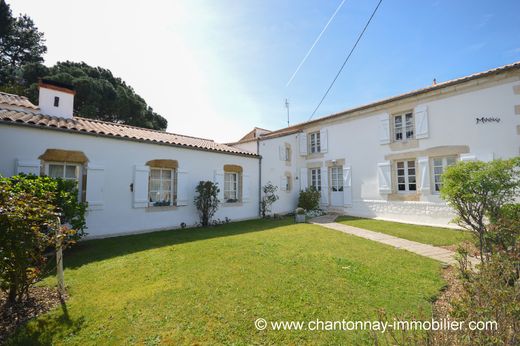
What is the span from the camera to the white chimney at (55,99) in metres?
7.95

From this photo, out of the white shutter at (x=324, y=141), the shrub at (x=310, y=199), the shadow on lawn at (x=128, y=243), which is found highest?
the white shutter at (x=324, y=141)

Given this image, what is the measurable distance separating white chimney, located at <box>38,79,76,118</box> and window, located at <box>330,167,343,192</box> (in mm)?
12818

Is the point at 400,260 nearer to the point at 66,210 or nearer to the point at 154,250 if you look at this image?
the point at 154,250

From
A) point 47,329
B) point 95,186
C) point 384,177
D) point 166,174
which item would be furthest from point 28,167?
point 384,177

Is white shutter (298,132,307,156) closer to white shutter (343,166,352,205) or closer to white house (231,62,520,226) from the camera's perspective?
white house (231,62,520,226)

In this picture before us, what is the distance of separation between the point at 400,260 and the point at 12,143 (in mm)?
10265

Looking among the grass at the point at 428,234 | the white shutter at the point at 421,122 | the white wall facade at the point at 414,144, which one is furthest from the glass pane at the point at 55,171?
the white shutter at the point at 421,122

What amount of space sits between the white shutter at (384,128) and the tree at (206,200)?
8617mm

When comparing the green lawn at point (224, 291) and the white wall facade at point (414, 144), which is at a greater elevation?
the white wall facade at point (414, 144)

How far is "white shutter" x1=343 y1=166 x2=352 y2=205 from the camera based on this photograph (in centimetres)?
1279

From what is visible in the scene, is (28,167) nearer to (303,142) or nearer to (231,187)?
(231,187)

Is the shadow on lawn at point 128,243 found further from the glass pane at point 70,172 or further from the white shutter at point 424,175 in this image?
the white shutter at point 424,175

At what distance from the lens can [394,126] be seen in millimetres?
11641

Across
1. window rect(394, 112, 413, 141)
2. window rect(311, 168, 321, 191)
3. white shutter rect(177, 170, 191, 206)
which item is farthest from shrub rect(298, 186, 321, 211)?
white shutter rect(177, 170, 191, 206)
